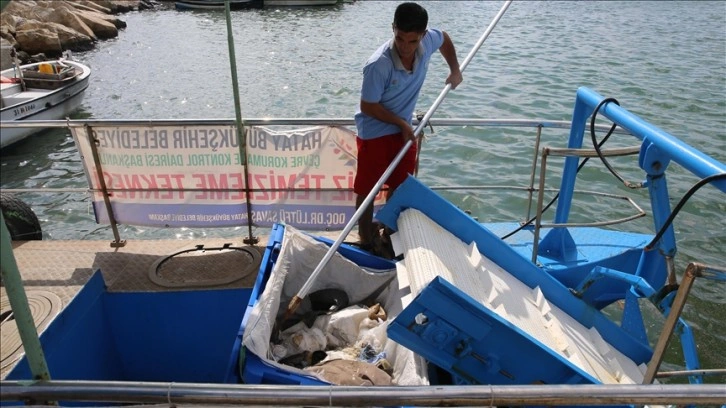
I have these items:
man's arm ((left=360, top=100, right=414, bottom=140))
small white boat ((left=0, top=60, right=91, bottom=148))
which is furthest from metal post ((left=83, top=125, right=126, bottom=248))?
small white boat ((left=0, top=60, right=91, bottom=148))

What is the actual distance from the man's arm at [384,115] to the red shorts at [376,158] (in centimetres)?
16

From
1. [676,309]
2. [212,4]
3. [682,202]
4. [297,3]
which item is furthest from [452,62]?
[212,4]

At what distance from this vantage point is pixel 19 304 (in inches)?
61.0

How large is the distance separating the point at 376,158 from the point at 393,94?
51 centimetres

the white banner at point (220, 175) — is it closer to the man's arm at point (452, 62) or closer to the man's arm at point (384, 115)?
the man's arm at point (384, 115)

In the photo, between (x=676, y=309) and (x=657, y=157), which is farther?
(x=657, y=157)

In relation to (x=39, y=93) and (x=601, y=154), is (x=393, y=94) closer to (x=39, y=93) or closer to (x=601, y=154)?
(x=601, y=154)

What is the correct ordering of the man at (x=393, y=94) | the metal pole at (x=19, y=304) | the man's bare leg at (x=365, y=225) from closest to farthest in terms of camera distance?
the metal pole at (x=19, y=304) → the man at (x=393, y=94) → the man's bare leg at (x=365, y=225)

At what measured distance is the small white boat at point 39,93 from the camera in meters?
12.4

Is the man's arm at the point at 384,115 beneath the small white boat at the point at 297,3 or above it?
above

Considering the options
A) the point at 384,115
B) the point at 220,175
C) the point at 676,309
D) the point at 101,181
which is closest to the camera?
the point at 676,309

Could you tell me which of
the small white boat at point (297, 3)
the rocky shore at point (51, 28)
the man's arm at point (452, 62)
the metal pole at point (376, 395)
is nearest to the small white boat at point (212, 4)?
the small white boat at point (297, 3)

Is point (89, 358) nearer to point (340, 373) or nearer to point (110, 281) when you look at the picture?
point (110, 281)

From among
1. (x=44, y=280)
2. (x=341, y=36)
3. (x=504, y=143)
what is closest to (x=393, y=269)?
(x=44, y=280)
